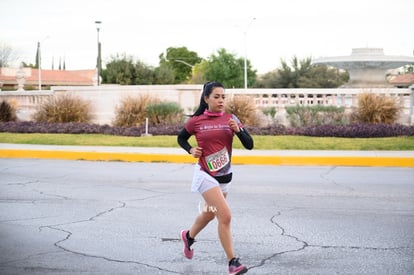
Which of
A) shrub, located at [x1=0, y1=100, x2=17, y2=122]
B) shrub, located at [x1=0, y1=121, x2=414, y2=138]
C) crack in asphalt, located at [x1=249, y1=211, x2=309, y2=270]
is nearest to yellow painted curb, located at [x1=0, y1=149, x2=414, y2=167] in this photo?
shrub, located at [x1=0, y1=121, x2=414, y2=138]

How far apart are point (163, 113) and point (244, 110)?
3057 mm

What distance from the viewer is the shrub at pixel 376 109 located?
2184cm

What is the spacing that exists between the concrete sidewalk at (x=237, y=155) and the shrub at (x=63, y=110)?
7216 millimetres

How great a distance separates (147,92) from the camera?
2589 cm

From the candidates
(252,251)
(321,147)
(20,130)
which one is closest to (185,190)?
(252,251)

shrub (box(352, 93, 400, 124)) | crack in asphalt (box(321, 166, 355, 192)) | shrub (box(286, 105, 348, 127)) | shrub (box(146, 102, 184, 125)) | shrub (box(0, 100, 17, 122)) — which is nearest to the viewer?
crack in asphalt (box(321, 166, 355, 192))

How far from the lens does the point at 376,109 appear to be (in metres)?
21.9

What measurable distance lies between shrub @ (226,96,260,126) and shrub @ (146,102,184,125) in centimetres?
202

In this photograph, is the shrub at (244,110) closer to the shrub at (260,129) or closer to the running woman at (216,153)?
the shrub at (260,129)

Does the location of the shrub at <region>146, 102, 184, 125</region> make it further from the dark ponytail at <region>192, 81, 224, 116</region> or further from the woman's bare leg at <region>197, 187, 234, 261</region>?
the woman's bare leg at <region>197, 187, 234, 261</region>

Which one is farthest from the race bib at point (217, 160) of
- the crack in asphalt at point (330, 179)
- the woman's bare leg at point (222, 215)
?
the crack in asphalt at point (330, 179)

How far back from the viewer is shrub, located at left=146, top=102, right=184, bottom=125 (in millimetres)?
23891

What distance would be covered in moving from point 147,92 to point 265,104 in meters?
4.83

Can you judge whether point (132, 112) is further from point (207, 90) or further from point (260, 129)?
point (207, 90)
